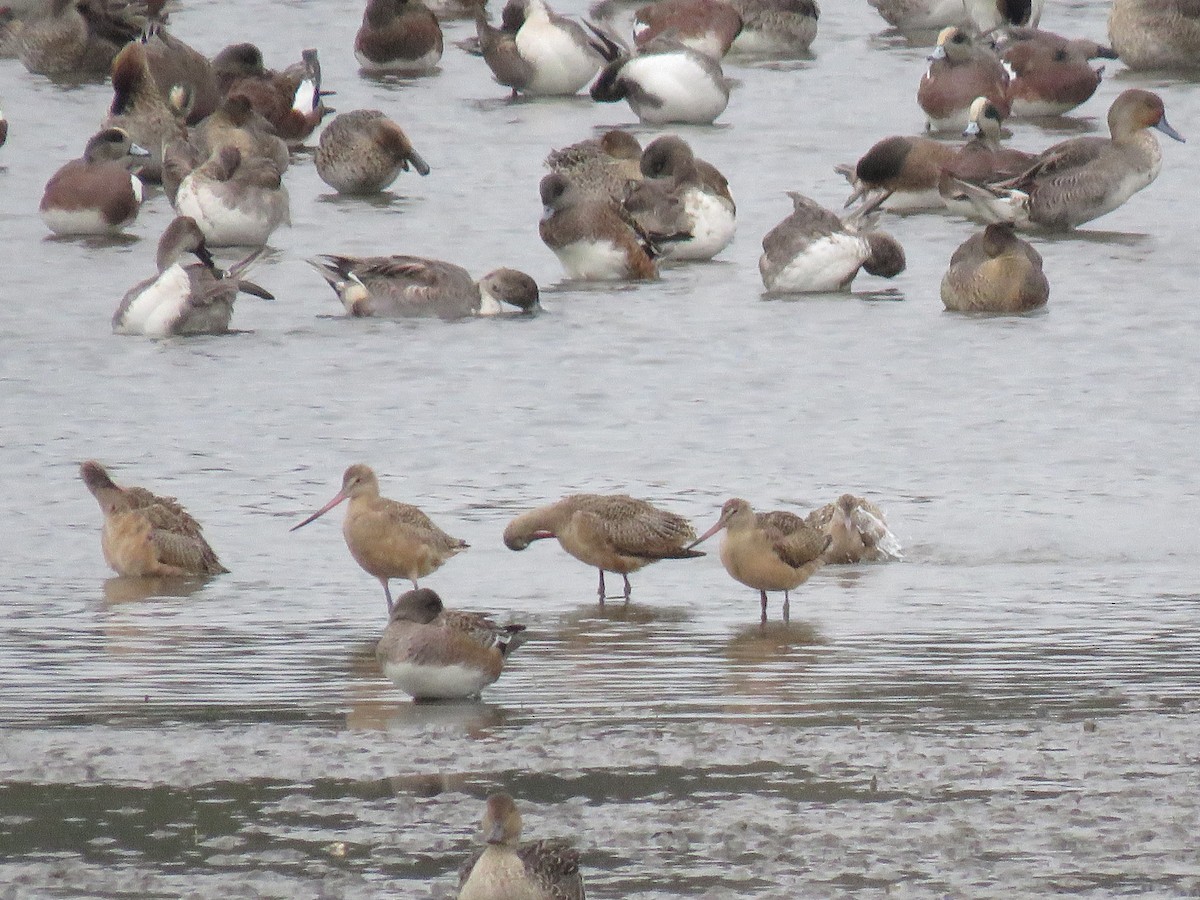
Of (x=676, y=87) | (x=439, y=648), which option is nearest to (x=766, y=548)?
(x=439, y=648)

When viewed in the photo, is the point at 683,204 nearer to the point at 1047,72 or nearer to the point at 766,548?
the point at 1047,72

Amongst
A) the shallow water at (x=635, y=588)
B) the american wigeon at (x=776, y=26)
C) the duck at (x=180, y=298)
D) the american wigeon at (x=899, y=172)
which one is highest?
the american wigeon at (x=776, y=26)

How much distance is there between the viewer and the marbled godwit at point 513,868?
17.4 feet

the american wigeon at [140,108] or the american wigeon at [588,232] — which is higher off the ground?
the american wigeon at [140,108]

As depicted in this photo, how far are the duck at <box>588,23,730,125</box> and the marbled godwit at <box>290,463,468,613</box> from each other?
12.7 m

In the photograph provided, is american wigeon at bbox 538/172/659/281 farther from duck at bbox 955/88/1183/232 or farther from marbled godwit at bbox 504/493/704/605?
marbled godwit at bbox 504/493/704/605

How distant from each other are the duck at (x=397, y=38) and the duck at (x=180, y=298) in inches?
393

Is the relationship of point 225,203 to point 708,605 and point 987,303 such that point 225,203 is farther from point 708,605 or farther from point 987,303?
point 708,605

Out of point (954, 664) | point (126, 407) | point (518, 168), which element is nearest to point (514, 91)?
point (518, 168)

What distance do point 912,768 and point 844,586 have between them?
3.12 m

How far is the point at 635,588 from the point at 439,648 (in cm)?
246

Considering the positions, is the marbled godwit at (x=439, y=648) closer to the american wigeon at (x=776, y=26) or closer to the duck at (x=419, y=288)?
the duck at (x=419, y=288)

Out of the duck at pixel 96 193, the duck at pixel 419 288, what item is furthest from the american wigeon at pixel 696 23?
the duck at pixel 419 288

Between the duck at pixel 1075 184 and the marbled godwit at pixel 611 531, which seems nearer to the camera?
the marbled godwit at pixel 611 531
